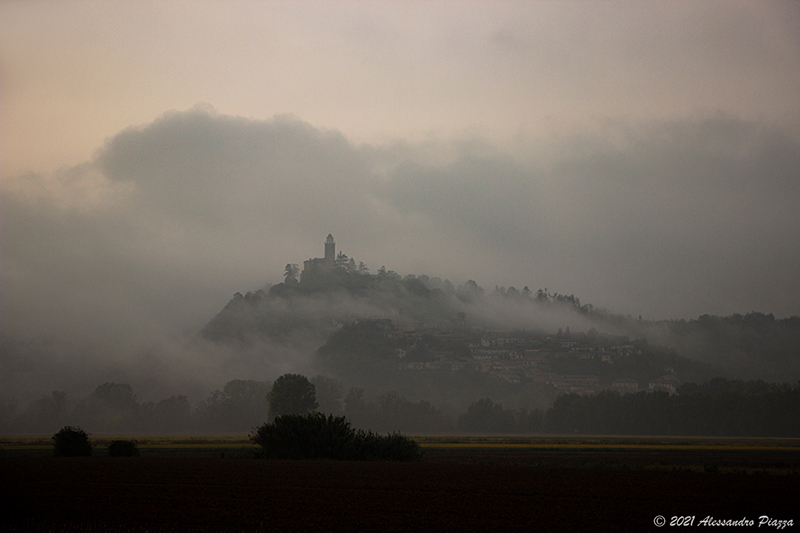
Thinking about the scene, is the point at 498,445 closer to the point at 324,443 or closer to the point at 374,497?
the point at 324,443

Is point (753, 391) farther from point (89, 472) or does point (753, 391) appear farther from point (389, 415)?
point (89, 472)

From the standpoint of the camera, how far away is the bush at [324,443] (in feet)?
182

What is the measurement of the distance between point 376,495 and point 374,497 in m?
0.70

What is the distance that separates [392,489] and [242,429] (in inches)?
6002

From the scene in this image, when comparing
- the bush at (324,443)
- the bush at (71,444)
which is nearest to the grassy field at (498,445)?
the bush at (71,444)

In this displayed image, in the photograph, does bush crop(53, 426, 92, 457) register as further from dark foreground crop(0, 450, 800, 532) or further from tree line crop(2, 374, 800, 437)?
tree line crop(2, 374, 800, 437)

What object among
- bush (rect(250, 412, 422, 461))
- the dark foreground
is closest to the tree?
bush (rect(250, 412, 422, 461))

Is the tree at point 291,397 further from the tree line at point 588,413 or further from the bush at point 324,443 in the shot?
the bush at point 324,443

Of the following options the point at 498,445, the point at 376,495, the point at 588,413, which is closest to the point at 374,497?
the point at 376,495

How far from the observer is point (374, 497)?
33656 millimetres

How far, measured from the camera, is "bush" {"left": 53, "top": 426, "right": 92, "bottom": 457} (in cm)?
5925

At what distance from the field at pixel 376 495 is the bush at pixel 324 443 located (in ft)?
13.0

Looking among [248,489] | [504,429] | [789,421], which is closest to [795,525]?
[248,489]

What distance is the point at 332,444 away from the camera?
2180 inches
